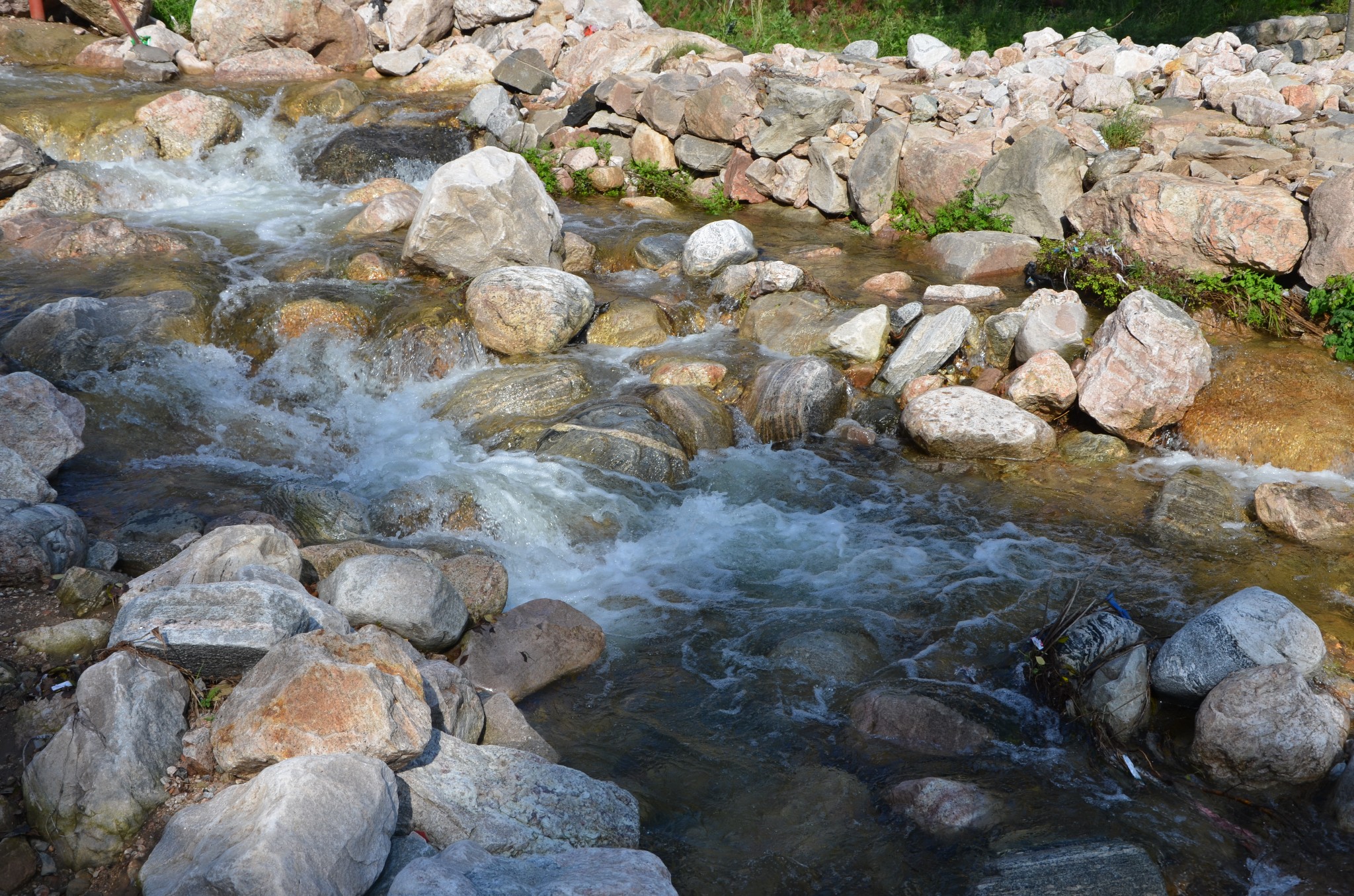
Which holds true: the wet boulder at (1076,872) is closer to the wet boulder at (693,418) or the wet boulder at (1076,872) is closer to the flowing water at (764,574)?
the flowing water at (764,574)

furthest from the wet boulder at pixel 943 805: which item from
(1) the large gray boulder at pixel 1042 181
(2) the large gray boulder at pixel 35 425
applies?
(1) the large gray boulder at pixel 1042 181

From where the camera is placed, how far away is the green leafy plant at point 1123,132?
34.9 ft

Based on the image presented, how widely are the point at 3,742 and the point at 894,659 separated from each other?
4155mm

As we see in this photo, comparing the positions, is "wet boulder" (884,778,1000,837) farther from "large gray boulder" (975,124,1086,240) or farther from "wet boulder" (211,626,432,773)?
"large gray boulder" (975,124,1086,240)

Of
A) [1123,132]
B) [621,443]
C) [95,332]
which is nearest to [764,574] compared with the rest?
[621,443]

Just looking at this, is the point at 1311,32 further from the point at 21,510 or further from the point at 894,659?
the point at 21,510

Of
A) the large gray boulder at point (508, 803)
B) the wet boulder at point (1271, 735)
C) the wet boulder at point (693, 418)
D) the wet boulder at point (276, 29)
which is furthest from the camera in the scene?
the wet boulder at point (276, 29)

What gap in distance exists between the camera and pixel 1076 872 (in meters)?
3.73

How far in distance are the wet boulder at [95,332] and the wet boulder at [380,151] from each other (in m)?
4.68

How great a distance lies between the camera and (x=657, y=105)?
42.4 ft

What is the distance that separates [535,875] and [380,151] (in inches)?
455

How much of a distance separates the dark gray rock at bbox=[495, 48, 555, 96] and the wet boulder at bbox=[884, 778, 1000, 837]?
12.7 metres

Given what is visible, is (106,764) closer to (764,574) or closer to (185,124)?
(764,574)

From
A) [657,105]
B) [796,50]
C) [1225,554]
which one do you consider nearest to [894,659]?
[1225,554]
